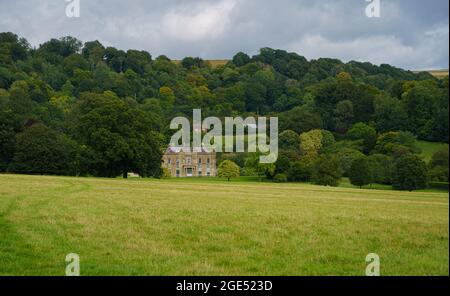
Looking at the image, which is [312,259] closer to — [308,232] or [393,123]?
[308,232]

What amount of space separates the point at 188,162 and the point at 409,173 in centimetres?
8444

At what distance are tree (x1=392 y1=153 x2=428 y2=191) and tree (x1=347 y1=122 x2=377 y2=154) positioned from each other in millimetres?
22568

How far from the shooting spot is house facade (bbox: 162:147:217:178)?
138 meters

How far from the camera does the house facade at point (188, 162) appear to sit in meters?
138

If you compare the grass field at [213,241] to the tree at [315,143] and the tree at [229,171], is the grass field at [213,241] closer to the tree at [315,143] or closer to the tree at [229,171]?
the tree at [229,171]

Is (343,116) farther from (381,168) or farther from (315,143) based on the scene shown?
(381,168)

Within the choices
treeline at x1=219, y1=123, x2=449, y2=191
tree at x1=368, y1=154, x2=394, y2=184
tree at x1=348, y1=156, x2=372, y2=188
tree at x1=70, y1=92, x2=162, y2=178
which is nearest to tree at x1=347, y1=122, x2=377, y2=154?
treeline at x1=219, y1=123, x2=449, y2=191

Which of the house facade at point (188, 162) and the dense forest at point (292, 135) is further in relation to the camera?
the house facade at point (188, 162)

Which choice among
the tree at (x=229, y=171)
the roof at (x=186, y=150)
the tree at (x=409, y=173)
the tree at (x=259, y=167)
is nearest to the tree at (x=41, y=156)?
the tree at (x=259, y=167)

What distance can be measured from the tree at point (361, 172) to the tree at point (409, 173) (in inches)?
203

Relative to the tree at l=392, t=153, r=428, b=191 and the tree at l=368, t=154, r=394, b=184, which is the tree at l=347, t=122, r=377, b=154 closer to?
the tree at l=368, t=154, r=394, b=184

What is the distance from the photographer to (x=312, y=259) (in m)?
12.4

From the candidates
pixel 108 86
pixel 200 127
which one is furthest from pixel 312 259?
pixel 108 86
